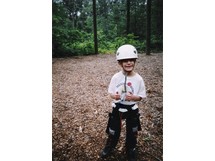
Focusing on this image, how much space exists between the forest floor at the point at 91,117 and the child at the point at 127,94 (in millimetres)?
192

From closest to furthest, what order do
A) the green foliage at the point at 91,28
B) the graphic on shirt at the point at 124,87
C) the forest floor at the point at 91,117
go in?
the graphic on shirt at the point at 124,87 → the forest floor at the point at 91,117 → the green foliage at the point at 91,28

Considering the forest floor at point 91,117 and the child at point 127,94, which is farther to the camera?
the forest floor at point 91,117

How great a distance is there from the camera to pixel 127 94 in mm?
1799

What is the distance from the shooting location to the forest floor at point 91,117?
204 centimetres

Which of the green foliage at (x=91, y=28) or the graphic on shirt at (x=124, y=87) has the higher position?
the green foliage at (x=91, y=28)

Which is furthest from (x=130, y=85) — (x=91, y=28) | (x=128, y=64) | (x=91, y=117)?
(x=91, y=28)

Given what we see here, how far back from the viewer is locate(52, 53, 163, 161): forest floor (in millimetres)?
2041

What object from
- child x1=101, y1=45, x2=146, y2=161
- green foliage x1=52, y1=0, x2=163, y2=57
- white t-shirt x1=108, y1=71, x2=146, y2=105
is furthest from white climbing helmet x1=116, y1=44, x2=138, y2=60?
green foliage x1=52, y1=0, x2=163, y2=57

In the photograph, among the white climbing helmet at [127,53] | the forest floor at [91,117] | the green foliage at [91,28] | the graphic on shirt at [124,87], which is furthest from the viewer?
the green foliage at [91,28]

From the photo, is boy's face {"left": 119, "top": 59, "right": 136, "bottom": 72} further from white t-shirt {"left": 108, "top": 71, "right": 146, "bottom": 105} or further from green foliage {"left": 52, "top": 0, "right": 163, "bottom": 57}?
green foliage {"left": 52, "top": 0, "right": 163, "bottom": 57}

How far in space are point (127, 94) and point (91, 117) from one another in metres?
0.92

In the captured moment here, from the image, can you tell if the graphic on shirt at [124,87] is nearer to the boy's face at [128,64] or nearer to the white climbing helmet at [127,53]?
the boy's face at [128,64]

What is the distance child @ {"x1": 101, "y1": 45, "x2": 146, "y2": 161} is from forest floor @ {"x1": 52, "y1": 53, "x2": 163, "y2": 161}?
192 mm

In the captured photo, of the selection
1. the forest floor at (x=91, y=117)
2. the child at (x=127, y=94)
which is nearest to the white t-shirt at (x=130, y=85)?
the child at (x=127, y=94)
